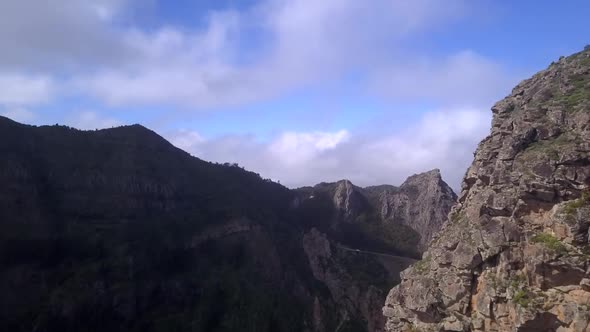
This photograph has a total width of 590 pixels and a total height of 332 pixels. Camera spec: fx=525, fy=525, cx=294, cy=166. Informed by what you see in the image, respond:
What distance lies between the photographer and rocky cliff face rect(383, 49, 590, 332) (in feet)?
92.9

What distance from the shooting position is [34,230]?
65438 mm

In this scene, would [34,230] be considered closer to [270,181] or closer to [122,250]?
[122,250]

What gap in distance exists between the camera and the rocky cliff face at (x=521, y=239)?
92.9ft

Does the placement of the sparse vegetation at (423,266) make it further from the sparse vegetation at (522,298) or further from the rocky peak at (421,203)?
the rocky peak at (421,203)

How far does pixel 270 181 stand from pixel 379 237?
26327 mm

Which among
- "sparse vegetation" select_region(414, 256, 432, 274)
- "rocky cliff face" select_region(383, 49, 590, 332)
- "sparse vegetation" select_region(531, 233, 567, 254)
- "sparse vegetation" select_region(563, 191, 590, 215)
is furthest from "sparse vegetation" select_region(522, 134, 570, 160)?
"sparse vegetation" select_region(414, 256, 432, 274)

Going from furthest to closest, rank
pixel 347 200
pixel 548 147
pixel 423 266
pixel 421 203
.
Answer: pixel 347 200 → pixel 421 203 → pixel 423 266 → pixel 548 147

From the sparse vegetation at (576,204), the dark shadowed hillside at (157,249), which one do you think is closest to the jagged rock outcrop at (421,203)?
the dark shadowed hillside at (157,249)

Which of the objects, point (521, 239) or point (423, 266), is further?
point (423, 266)

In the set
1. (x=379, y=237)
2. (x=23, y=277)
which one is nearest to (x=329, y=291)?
(x=379, y=237)

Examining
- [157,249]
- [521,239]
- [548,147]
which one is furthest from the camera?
[157,249]

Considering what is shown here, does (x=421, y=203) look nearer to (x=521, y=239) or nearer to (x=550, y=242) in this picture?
(x=521, y=239)

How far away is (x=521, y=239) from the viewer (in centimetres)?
3094

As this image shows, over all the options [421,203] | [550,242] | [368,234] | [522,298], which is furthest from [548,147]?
[368,234]
